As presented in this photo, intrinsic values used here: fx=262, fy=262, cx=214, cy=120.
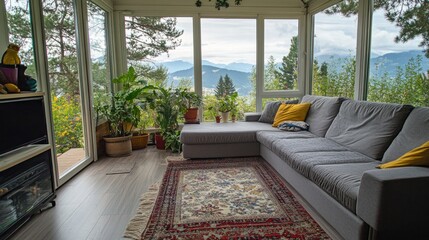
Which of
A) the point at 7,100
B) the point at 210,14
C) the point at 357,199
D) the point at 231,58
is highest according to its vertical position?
the point at 210,14

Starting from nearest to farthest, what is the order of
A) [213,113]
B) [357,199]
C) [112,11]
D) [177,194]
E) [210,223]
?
[357,199]
[210,223]
[177,194]
[112,11]
[213,113]

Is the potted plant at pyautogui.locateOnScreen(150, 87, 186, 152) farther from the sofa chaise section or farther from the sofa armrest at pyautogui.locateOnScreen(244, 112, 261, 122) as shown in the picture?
the sofa armrest at pyautogui.locateOnScreen(244, 112, 261, 122)

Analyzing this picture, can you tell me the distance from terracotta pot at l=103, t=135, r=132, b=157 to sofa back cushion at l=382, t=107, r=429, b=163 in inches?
131

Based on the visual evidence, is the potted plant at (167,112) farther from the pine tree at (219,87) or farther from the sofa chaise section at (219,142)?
the pine tree at (219,87)

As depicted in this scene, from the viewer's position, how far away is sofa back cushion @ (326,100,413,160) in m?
2.29

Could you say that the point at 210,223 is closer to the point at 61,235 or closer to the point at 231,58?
the point at 61,235

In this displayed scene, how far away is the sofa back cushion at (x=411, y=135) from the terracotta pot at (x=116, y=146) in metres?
3.32

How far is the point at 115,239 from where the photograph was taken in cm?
185

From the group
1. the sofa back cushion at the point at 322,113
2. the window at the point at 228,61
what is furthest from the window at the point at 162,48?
the sofa back cushion at the point at 322,113

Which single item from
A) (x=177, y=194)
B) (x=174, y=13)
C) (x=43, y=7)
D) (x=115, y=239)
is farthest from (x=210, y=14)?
(x=115, y=239)

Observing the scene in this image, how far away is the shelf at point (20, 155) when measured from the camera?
1783 millimetres

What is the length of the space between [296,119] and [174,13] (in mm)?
2693

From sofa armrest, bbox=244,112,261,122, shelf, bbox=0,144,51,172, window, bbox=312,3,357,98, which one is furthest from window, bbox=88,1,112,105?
window, bbox=312,3,357,98

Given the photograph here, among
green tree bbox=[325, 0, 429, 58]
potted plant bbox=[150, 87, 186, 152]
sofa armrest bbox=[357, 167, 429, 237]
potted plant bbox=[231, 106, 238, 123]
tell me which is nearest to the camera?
sofa armrest bbox=[357, 167, 429, 237]
